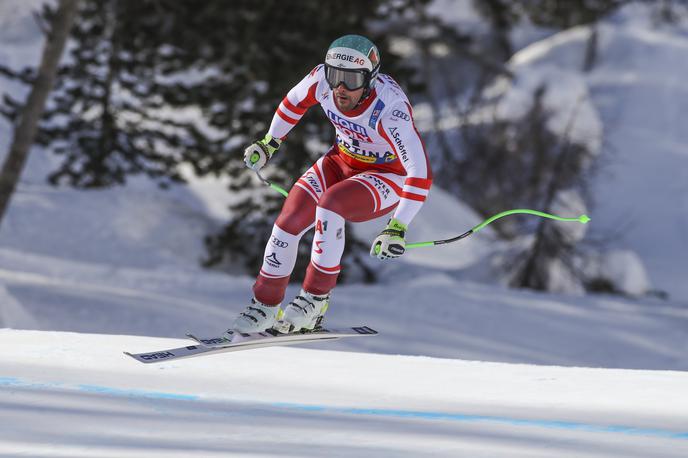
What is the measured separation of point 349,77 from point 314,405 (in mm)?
1941

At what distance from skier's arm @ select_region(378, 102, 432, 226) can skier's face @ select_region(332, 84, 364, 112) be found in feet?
0.65

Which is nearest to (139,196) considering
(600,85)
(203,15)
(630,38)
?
(203,15)

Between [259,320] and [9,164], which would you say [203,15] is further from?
[259,320]

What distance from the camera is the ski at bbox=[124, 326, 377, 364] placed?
650cm

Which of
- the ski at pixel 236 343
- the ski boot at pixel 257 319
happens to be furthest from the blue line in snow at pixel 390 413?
the ski boot at pixel 257 319

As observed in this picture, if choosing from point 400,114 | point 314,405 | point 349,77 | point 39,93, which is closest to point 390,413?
point 314,405

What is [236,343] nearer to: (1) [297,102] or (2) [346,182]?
(2) [346,182]

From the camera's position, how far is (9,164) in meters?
13.0

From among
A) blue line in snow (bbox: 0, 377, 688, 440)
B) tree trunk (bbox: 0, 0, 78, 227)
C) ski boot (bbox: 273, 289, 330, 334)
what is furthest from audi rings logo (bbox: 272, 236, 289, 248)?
tree trunk (bbox: 0, 0, 78, 227)

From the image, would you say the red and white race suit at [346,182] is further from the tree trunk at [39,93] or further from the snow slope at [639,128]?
the snow slope at [639,128]

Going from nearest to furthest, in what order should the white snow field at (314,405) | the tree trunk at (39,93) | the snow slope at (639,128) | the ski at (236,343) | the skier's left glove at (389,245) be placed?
the white snow field at (314,405) → the skier's left glove at (389,245) → the ski at (236,343) → the tree trunk at (39,93) → the snow slope at (639,128)

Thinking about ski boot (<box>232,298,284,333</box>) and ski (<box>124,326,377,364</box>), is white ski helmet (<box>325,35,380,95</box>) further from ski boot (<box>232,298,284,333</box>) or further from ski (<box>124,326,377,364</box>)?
ski (<box>124,326,377,364</box>)

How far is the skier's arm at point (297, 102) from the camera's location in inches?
270

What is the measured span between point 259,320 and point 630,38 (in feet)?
102
